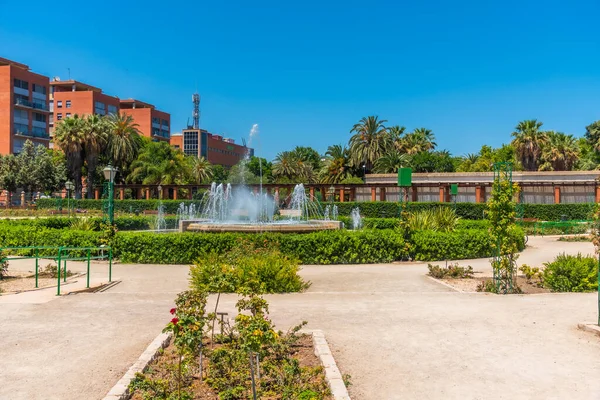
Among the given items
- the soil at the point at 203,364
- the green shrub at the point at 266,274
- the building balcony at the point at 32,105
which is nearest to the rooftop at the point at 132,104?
the building balcony at the point at 32,105

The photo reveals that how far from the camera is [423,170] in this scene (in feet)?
203

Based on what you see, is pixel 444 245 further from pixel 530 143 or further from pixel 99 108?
pixel 99 108

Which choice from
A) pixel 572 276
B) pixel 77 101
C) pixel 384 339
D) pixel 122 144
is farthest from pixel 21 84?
pixel 384 339

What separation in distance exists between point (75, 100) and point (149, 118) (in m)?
17.1

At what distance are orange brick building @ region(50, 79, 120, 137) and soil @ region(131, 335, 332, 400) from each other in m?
81.5

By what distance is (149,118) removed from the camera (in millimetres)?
97688

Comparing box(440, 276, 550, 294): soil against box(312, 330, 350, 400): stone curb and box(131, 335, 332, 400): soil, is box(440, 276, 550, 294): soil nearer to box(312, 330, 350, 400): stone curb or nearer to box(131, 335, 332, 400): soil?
box(312, 330, 350, 400): stone curb

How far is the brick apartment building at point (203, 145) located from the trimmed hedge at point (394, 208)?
7167 centimetres

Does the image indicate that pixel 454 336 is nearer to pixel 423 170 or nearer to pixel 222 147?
pixel 423 170

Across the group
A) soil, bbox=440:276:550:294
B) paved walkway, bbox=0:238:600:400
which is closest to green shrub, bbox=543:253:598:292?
soil, bbox=440:276:550:294

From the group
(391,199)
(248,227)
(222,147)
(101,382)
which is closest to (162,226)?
(248,227)

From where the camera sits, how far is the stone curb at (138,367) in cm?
478

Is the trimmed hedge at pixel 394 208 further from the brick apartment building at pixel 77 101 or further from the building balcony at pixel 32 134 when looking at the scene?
the brick apartment building at pixel 77 101

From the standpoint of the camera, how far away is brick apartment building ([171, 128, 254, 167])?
12425cm
